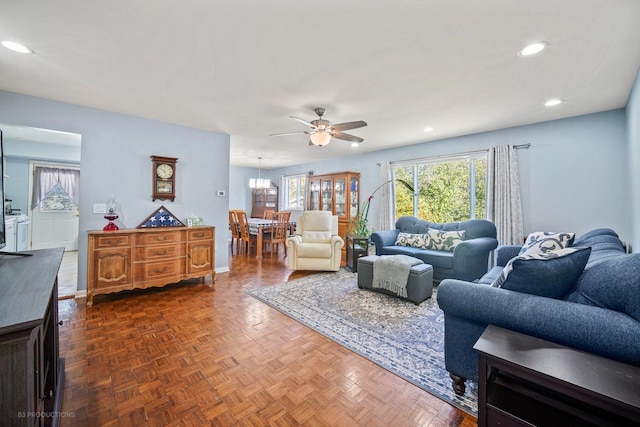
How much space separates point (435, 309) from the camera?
9.41ft

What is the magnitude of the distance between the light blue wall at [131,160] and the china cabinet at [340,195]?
8.77 ft

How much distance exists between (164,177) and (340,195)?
365cm

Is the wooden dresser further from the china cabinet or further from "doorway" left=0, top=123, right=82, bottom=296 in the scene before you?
the china cabinet

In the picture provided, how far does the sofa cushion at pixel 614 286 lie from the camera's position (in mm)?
1076

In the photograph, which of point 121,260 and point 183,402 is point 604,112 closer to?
point 183,402

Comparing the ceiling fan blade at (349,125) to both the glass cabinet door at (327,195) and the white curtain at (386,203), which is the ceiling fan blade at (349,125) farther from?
the glass cabinet door at (327,195)

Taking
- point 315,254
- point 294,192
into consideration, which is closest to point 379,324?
point 315,254

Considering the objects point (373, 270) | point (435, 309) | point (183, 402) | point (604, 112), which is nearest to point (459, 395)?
point (435, 309)

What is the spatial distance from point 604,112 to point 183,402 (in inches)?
203

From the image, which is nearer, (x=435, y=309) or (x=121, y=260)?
(x=435, y=309)

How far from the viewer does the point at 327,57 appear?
2.12 meters

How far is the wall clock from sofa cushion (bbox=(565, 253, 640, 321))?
4.35m

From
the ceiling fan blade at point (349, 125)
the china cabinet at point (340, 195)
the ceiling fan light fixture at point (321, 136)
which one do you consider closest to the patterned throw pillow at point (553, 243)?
the ceiling fan blade at point (349, 125)

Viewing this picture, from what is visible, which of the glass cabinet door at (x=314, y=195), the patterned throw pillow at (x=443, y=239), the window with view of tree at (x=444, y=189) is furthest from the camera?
the glass cabinet door at (x=314, y=195)
